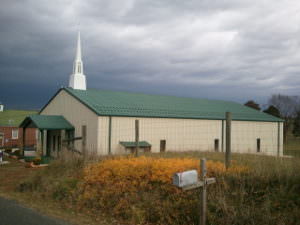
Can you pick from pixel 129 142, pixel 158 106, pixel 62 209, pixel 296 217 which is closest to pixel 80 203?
pixel 62 209

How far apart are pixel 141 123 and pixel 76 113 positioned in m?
4.90

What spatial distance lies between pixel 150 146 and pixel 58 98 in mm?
9346

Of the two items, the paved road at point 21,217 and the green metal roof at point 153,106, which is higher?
the green metal roof at point 153,106

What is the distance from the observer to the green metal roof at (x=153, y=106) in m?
20.7

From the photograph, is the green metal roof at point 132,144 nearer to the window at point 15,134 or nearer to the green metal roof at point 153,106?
the green metal roof at point 153,106

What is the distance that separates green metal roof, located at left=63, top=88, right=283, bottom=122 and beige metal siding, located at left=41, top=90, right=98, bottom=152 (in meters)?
0.56

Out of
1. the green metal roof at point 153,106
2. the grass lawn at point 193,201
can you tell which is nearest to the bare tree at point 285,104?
the green metal roof at point 153,106

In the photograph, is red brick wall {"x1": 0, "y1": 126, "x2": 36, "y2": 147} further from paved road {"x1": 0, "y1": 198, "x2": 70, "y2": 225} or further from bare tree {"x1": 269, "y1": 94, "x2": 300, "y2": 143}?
bare tree {"x1": 269, "y1": 94, "x2": 300, "y2": 143}

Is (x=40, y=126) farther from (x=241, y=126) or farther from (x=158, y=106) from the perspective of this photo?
(x=241, y=126)

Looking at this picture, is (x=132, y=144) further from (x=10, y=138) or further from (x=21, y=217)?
(x=10, y=138)

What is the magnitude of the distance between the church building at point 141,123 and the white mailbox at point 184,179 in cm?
1256

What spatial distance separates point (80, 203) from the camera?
326 inches

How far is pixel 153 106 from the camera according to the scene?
2327cm

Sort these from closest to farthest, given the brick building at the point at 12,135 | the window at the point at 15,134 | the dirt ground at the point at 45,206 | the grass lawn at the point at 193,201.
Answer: the grass lawn at the point at 193,201, the dirt ground at the point at 45,206, the brick building at the point at 12,135, the window at the point at 15,134
